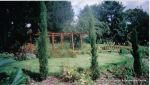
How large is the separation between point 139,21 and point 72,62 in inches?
96.4

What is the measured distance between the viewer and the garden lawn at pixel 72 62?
7.80 meters

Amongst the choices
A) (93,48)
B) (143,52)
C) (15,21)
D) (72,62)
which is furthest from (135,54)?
(15,21)

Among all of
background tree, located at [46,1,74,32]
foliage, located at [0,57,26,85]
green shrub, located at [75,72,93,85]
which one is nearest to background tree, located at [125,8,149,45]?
green shrub, located at [75,72,93,85]

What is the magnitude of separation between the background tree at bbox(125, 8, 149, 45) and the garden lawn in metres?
1.10

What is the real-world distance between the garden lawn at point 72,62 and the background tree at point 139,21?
110cm

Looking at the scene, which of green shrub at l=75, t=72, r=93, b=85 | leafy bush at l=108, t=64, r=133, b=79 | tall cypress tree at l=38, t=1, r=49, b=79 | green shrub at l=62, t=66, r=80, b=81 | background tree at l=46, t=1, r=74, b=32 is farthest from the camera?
background tree at l=46, t=1, r=74, b=32

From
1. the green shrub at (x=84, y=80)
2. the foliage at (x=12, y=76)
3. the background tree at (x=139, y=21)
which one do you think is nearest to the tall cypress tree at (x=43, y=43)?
the green shrub at (x=84, y=80)

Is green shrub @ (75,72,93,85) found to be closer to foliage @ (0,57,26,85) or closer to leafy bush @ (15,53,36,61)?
leafy bush @ (15,53,36,61)

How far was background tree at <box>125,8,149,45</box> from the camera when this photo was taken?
6352mm

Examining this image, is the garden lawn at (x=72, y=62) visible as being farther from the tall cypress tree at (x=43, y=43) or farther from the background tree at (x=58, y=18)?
the background tree at (x=58, y=18)

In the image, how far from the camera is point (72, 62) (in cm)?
819

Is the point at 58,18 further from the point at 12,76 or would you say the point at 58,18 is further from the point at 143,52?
the point at 12,76

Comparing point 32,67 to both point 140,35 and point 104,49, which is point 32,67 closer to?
point 104,49

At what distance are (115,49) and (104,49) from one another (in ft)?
1.38
